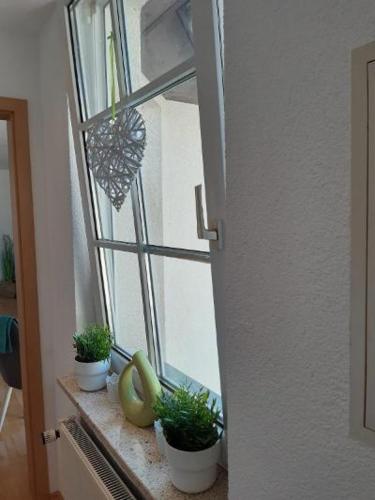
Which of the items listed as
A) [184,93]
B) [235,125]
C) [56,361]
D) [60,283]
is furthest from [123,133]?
[56,361]

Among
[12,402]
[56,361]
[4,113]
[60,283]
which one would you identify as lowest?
[12,402]

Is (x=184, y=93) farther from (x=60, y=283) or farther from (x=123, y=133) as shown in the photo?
(x=60, y=283)

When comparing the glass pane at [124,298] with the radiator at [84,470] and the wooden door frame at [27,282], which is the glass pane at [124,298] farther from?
the wooden door frame at [27,282]

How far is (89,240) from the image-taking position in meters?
1.56

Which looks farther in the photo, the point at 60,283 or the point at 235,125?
the point at 60,283

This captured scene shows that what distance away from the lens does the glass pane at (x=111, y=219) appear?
4.45 feet

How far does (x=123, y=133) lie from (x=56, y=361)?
1.20 metres

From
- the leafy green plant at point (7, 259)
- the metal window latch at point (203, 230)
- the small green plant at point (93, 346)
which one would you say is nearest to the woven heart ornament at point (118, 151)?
the metal window latch at point (203, 230)

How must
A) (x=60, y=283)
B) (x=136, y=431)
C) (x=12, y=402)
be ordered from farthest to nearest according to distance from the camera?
(x=12, y=402)
(x=60, y=283)
(x=136, y=431)

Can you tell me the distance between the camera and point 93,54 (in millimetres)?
1423

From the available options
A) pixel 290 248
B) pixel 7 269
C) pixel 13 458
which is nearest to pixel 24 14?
pixel 290 248

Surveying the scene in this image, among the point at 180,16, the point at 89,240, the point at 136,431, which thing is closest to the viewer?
the point at 180,16

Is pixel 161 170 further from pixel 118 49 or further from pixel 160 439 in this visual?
pixel 160 439

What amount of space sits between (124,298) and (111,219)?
0.95 feet
